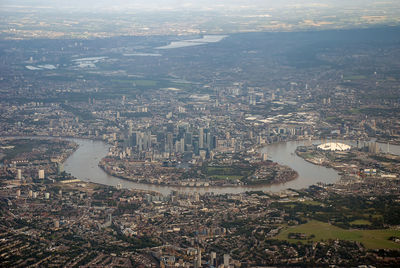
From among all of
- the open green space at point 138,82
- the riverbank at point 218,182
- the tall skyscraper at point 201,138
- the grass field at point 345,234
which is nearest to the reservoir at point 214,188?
the riverbank at point 218,182

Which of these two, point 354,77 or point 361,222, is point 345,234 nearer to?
point 361,222

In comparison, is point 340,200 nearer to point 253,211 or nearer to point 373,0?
point 253,211

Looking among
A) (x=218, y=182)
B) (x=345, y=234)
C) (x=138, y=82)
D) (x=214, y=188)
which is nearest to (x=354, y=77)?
(x=138, y=82)

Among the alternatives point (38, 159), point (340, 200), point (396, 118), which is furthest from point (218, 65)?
point (340, 200)

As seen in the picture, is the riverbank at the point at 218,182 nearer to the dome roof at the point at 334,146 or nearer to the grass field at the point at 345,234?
the dome roof at the point at 334,146

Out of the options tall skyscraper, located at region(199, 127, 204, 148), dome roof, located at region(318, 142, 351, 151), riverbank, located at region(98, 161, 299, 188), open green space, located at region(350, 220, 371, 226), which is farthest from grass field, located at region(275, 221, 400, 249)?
tall skyscraper, located at region(199, 127, 204, 148)

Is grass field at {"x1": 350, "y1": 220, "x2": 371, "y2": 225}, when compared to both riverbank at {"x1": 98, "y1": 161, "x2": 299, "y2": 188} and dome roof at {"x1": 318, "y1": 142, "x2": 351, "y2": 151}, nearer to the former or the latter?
riverbank at {"x1": 98, "y1": 161, "x2": 299, "y2": 188}

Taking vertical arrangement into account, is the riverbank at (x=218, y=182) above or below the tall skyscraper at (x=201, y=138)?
below
